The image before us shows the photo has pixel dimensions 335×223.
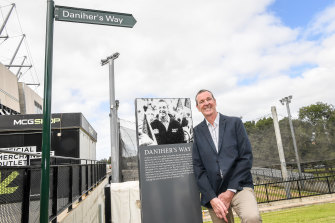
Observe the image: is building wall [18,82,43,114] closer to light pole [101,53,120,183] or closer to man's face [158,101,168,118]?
light pole [101,53,120,183]

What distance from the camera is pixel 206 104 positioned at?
3004 millimetres

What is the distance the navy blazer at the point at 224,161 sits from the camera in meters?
2.58

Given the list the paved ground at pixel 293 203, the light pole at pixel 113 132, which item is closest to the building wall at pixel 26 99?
the paved ground at pixel 293 203

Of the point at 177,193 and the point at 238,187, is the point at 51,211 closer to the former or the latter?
the point at 177,193

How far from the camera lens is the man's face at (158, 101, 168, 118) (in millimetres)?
3461

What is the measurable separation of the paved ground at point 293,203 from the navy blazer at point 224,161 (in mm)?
10082

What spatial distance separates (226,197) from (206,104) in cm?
115

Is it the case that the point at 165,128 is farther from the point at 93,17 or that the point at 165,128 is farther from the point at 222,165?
the point at 93,17

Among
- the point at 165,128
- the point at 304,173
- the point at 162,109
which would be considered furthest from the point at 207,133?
the point at 304,173

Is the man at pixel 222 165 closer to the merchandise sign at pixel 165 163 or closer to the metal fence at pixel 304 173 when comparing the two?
the merchandise sign at pixel 165 163

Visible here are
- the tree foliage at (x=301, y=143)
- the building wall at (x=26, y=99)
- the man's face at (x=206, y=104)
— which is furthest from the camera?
the building wall at (x=26, y=99)

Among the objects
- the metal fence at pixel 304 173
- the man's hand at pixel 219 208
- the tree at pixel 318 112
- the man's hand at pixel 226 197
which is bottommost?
the metal fence at pixel 304 173

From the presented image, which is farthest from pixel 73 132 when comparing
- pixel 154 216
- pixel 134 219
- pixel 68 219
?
pixel 154 216

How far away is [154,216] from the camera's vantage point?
307 cm
